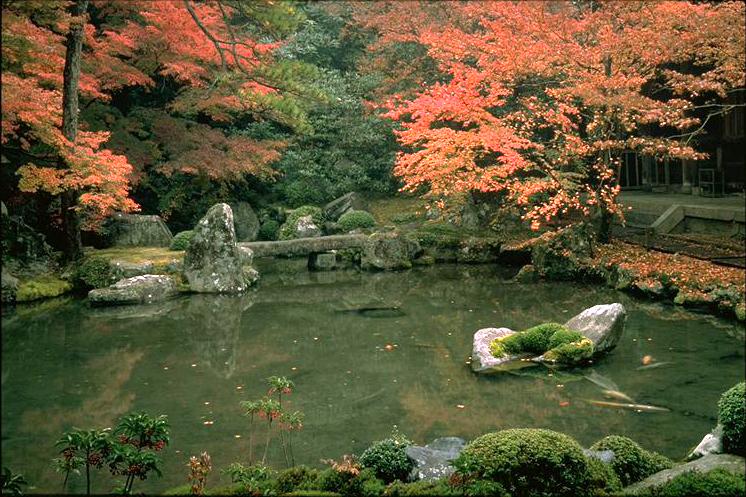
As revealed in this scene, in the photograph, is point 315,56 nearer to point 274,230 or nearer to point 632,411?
point 274,230

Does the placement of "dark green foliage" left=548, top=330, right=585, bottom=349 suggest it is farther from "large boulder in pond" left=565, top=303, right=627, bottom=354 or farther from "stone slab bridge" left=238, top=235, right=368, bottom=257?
"stone slab bridge" left=238, top=235, right=368, bottom=257

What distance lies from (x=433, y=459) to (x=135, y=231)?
48.6 feet

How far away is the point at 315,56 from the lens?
26.7 m

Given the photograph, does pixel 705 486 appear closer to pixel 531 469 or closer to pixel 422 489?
pixel 531 469

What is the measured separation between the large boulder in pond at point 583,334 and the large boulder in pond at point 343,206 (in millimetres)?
12802

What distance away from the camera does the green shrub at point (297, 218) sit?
2156 centimetres

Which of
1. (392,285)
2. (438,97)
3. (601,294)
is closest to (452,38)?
(438,97)

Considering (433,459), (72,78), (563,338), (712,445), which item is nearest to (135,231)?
(72,78)

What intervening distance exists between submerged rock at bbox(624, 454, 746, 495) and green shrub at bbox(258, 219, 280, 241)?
59.0 ft

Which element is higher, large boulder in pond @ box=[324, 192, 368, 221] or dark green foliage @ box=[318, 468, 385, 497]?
large boulder in pond @ box=[324, 192, 368, 221]

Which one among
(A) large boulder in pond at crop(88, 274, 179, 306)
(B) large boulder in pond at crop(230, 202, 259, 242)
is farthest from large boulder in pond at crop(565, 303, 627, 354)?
(B) large boulder in pond at crop(230, 202, 259, 242)

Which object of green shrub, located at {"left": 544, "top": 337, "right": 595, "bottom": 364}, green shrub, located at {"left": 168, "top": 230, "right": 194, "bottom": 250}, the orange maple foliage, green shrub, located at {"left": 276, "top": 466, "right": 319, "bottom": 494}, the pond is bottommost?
the pond

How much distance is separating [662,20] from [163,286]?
12646mm

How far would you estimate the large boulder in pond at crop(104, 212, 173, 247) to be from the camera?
60.9 feet
